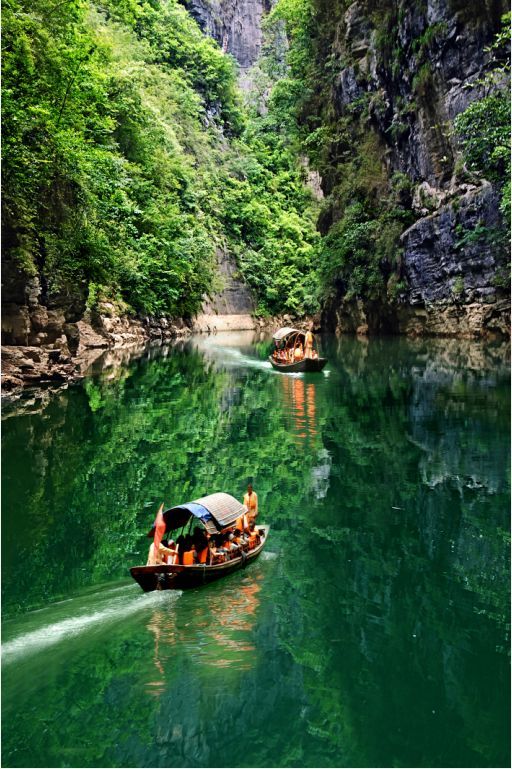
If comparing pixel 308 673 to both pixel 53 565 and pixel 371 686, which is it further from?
pixel 53 565

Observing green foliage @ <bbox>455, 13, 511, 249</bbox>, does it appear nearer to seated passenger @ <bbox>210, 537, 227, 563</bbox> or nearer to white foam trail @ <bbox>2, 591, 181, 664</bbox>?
seated passenger @ <bbox>210, 537, 227, 563</bbox>

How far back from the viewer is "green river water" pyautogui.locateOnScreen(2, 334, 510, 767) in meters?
6.44

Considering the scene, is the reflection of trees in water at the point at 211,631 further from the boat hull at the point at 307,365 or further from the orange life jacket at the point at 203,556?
the boat hull at the point at 307,365

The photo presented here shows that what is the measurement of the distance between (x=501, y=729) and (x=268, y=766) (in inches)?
92.2

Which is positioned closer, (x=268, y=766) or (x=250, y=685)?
(x=268, y=766)

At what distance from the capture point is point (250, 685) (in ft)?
23.5

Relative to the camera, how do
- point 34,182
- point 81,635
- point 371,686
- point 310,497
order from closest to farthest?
point 371,686 → point 81,635 → point 310,497 → point 34,182

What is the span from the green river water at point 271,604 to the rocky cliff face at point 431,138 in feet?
71.3

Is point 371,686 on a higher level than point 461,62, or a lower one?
lower

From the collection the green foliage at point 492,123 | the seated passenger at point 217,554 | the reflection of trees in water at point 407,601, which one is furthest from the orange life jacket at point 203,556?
the green foliage at point 492,123

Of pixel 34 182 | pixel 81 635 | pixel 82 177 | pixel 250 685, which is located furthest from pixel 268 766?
pixel 82 177

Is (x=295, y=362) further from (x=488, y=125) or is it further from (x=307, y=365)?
(x=488, y=125)

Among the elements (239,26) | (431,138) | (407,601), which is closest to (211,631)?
(407,601)

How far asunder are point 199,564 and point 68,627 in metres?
2.02
